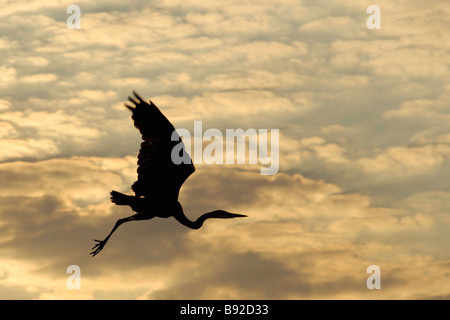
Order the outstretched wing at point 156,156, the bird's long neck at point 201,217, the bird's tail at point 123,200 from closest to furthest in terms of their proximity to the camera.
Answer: the outstretched wing at point 156,156 → the bird's tail at point 123,200 → the bird's long neck at point 201,217

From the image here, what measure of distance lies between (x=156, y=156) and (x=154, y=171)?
0.34 meters

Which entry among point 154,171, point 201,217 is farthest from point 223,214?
point 154,171

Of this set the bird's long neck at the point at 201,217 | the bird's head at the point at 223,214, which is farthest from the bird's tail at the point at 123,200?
the bird's head at the point at 223,214

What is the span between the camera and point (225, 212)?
17.9 meters

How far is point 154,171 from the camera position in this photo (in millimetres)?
16750

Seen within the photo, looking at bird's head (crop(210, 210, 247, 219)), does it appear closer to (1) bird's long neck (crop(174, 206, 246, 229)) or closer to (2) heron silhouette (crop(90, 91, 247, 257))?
(1) bird's long neck (crop(174, 206, 246, 229))

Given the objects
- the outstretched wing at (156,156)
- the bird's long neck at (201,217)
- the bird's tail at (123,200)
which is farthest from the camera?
the bird's long neck at (201,217)

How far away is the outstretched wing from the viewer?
16391 millimetres

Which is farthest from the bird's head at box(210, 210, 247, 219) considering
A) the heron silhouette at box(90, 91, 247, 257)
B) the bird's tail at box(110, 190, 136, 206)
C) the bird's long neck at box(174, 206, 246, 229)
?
the bird's tail at box(110, 190, 136, 206)

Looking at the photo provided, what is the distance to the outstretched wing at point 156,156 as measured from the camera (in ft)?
53.8

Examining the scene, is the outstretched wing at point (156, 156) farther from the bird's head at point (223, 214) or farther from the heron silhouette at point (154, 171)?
the bird's head at point (223, 214)

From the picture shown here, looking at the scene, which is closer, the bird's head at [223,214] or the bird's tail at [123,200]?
the bird's tail at [123,200]
